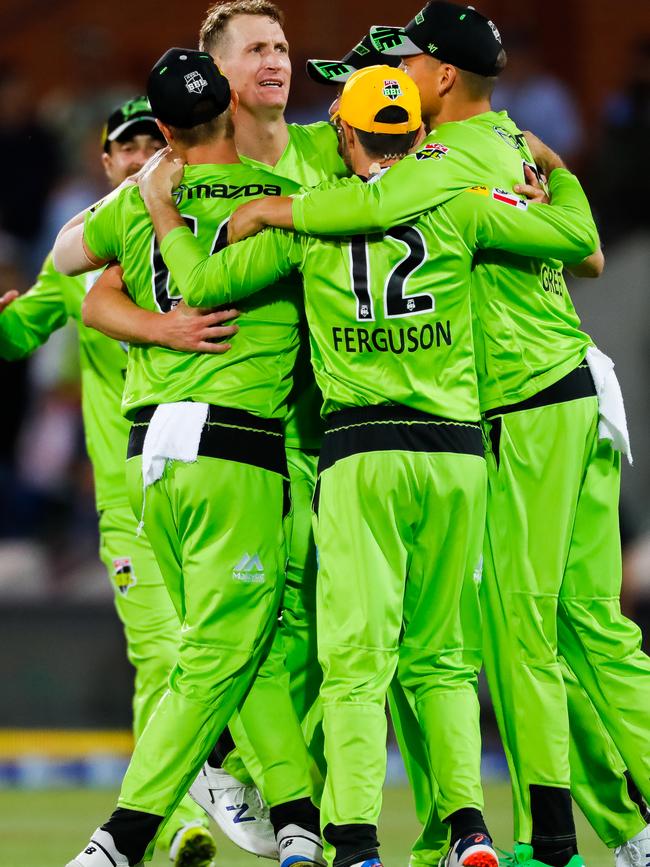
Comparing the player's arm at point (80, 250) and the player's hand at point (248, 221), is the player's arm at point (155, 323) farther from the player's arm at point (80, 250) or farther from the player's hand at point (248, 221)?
the player's hand at point (248, 221)

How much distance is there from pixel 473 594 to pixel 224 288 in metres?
1.23

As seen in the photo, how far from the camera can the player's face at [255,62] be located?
571 centimetres

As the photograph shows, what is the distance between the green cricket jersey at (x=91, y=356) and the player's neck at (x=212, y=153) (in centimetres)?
150

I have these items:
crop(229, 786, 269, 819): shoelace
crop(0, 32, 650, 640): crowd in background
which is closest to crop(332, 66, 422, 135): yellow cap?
crop(229, 786, 269, 819): shoelace

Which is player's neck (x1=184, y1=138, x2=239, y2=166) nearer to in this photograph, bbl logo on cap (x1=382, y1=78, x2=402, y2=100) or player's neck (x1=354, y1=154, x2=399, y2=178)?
player's neck (x1=354, y1=154, x2=399, y2=178)

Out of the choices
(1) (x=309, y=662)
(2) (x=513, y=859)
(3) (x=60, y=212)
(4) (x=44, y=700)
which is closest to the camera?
(2) (x=513, y=859)

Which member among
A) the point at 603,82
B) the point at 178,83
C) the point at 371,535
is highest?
the point at 603,82

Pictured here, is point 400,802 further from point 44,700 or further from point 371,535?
point 371,535

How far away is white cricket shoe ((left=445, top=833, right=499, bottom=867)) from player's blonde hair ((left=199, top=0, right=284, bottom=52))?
300 centimetres

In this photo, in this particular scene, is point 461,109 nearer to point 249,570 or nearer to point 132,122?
point 249,570

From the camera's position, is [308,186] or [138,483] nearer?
[138,483]

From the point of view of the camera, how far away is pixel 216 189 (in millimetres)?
5062

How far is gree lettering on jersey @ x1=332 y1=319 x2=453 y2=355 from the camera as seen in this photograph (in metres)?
4.74

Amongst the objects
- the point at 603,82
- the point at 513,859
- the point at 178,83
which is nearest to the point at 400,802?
the point at 513,859
